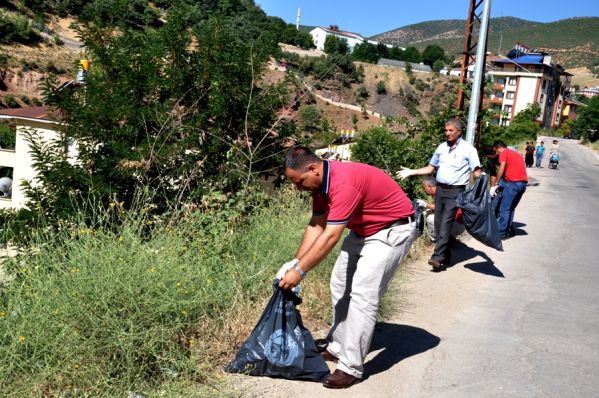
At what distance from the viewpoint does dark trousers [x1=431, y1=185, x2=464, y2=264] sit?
A: 7016 mm

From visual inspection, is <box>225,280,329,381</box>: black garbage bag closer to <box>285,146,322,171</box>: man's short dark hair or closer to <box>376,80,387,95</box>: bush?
<box>285,146,322,171</box>: man's short dark hair

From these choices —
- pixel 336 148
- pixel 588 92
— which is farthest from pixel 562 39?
pixel 336 148

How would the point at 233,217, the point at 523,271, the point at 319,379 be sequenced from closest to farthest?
the point at 319,379 → the point at 233,217 → the point at 523,271

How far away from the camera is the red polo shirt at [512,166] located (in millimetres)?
9258

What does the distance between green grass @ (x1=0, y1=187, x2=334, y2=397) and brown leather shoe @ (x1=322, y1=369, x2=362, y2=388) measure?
2.41 feet

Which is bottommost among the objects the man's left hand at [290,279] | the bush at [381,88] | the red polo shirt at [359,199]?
the man's left hand at [290,279]

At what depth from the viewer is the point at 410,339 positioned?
16.0 ft

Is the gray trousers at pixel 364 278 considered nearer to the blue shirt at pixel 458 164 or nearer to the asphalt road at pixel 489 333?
→ the asphalt road at pixel 489 333

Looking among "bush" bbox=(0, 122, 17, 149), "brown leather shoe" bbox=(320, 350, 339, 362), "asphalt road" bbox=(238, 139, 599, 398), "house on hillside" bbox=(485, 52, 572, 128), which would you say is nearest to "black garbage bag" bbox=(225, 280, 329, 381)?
"asphalt road" bbox=(238, 139, 599, 398)

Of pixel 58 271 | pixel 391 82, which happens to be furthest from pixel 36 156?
pixel 391 82

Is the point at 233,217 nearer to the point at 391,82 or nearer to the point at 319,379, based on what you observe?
the point at 319,379

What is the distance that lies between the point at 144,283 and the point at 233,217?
261 cm

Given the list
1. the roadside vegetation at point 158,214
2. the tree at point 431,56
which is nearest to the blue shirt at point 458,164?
the roadside vegetation at point 158,214

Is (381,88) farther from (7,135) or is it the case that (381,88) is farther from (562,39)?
(562,39)
